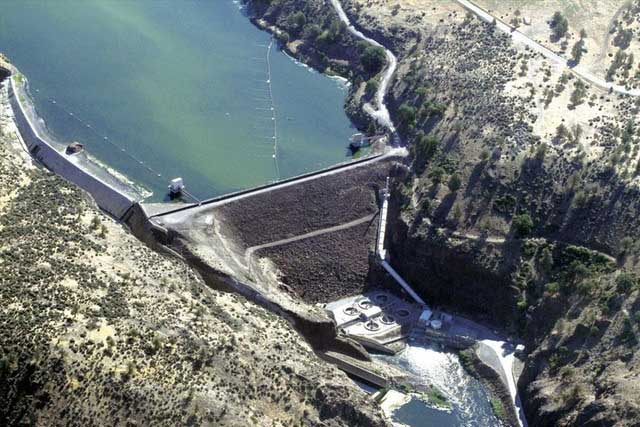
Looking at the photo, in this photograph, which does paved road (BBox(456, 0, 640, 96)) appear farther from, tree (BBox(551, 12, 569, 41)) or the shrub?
the shrub

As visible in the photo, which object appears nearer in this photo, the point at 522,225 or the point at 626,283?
the point at 626,283

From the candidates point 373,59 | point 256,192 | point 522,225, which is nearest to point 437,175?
point 522,225

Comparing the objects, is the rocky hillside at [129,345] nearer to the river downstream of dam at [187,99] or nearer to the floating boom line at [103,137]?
the river downstream of dam at [187,99]

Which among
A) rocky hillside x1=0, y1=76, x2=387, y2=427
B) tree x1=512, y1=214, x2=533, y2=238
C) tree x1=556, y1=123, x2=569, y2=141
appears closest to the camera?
rocky hillside x1=0, y1=76, x2=387, y2=427

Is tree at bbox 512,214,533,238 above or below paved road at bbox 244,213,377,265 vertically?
above

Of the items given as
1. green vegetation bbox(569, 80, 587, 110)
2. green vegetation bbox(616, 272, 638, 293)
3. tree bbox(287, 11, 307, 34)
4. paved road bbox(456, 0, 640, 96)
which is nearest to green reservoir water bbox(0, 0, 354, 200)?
tree bbox(287, 11, 307, 34)

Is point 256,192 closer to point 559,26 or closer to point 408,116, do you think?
point 408,116
